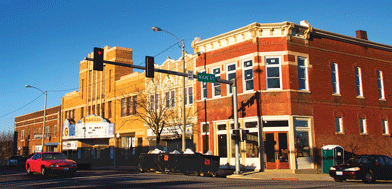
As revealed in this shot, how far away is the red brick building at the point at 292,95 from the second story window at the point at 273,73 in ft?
0.21

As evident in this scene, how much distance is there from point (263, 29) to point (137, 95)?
16.2m

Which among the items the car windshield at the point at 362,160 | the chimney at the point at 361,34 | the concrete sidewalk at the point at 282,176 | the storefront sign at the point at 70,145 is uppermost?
the chimney at the point at 361,34

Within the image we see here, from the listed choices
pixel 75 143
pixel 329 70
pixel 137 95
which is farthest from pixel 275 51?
pixel 75 143

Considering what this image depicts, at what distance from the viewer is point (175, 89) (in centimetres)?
3253

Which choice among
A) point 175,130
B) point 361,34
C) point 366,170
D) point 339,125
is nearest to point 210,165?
point 366,170

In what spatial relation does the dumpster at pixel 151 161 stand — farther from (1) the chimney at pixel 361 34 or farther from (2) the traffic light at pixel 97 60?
(1) the chimney at pixel 361 34

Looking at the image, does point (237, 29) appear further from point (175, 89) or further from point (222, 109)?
point (175, 89)

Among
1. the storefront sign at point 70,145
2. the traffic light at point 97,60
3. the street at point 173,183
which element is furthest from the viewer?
the storefront sign at point 70,145

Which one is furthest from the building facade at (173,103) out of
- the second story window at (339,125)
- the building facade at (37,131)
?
the building facade at (37,131)

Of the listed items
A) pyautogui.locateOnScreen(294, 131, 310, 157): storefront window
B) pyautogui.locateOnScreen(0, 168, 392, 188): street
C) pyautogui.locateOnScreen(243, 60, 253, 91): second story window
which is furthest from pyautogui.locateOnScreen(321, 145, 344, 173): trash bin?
pyautogui.locateOnScreen(243, 60, 253, 91): second story window

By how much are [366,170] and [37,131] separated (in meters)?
50.7

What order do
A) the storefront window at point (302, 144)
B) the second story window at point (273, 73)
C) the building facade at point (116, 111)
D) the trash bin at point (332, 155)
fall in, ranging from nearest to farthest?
1. the trash bin at point (332, 155)
2. the storefront window at point (302, 144)
3. the second story window at point (273, 73)
4. the building facade at point (116, 111)

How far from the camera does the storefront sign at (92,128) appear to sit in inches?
1556

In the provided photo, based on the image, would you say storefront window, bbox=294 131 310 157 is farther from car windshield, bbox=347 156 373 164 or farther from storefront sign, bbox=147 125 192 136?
storefront sign, bbox=147 125 192 136
